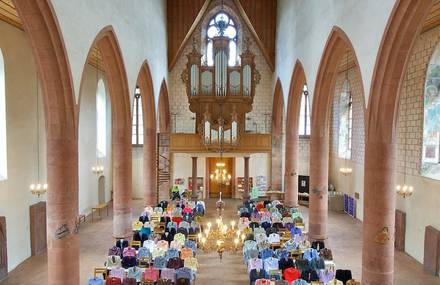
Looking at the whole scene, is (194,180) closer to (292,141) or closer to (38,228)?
(292,141)

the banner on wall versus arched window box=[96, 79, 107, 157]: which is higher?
arched window box=[96, 79, 107, 157]

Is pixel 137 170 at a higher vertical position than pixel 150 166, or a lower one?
lower

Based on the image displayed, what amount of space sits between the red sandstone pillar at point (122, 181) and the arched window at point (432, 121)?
11106mm

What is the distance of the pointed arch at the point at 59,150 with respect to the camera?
29.1 feet

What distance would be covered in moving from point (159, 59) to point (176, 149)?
5364mm

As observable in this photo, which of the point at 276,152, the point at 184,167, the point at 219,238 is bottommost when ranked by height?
Result: the point at 219,238

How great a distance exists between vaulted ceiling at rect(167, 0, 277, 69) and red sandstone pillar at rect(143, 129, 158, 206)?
719 centimetres

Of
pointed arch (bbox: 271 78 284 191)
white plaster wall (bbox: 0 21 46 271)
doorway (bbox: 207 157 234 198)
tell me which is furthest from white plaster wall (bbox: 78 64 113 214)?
pointed arch (bbox: 271 78 284 191)

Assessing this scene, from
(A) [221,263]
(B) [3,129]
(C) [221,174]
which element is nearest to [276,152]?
(C) [221,174]

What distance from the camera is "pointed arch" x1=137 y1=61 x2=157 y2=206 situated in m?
19.4

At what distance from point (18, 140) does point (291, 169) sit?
13291 mm

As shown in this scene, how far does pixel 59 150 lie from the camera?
30.5 feet

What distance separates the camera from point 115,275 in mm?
9969

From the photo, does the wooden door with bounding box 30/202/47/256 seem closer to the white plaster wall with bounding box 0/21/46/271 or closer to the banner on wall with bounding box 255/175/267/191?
the white plaster wall with bounding box 0/21/46/271
